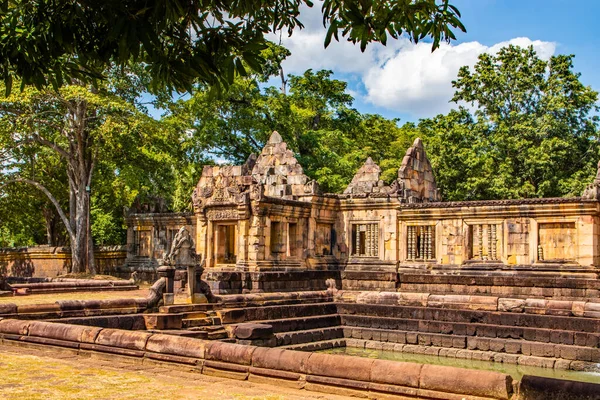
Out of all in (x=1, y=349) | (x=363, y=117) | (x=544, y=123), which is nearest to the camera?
(x=1, y=349)

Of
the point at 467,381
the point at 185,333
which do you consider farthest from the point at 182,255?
the point at 467,381

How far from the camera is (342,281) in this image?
23500 mm

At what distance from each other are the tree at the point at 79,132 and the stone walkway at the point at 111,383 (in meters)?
17.5

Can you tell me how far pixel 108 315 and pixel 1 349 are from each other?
4.30 metres

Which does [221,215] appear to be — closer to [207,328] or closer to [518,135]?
[207,328]

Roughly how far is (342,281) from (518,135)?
1278cm


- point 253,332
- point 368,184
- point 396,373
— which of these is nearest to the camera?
point 396,373

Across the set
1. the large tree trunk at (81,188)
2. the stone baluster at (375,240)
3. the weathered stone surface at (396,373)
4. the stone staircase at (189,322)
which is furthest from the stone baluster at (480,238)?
the large tree trunk at (81,188)

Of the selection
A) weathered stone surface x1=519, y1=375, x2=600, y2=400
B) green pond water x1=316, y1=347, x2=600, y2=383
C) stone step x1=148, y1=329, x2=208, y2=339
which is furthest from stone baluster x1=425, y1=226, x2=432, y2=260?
weathered stone surface x1=519, y1=375, x2=600, y2=400

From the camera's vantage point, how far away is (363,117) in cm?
4422

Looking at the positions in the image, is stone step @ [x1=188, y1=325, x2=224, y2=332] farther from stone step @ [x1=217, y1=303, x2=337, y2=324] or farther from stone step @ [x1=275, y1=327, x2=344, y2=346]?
stone step @ [x1=275, y1=327, x2=344, y2=346]

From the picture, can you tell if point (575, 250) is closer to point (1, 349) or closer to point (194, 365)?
point (194, 365)

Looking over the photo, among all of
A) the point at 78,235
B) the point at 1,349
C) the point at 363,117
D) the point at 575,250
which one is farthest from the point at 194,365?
the point at 363,117

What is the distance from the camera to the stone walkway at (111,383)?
24.6 ft
